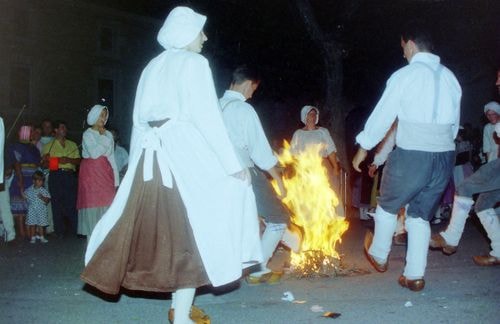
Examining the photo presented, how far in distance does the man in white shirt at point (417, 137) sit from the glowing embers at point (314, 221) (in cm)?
101

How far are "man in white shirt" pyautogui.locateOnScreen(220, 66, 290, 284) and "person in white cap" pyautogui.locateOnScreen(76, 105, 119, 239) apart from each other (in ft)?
10.6

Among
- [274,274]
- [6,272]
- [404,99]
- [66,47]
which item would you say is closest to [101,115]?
[6,272]

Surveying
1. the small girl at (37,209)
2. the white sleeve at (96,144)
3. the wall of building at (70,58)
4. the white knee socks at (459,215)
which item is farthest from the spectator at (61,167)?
the wall of building at (70,58)

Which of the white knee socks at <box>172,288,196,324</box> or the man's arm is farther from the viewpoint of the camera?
the man's arm

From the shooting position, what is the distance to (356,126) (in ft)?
71.6

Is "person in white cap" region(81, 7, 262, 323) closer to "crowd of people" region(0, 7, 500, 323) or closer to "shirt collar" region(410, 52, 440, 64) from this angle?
"crowd of people" region(0, 7, 500, 323)

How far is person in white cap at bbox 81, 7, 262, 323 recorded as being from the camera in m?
4.25

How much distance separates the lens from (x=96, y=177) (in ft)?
29.8

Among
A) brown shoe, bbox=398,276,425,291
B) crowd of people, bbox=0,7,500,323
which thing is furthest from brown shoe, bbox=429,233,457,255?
brown shoe, bbox=398,276,425,291

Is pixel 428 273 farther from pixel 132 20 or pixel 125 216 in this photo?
pixel 132 20

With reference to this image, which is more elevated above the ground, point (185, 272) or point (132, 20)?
point (132, 20)

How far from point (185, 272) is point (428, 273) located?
3.19m

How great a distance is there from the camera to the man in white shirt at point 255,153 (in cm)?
594

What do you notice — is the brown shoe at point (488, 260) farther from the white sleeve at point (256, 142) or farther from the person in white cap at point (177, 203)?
the person in white cap at point (177, 203)
